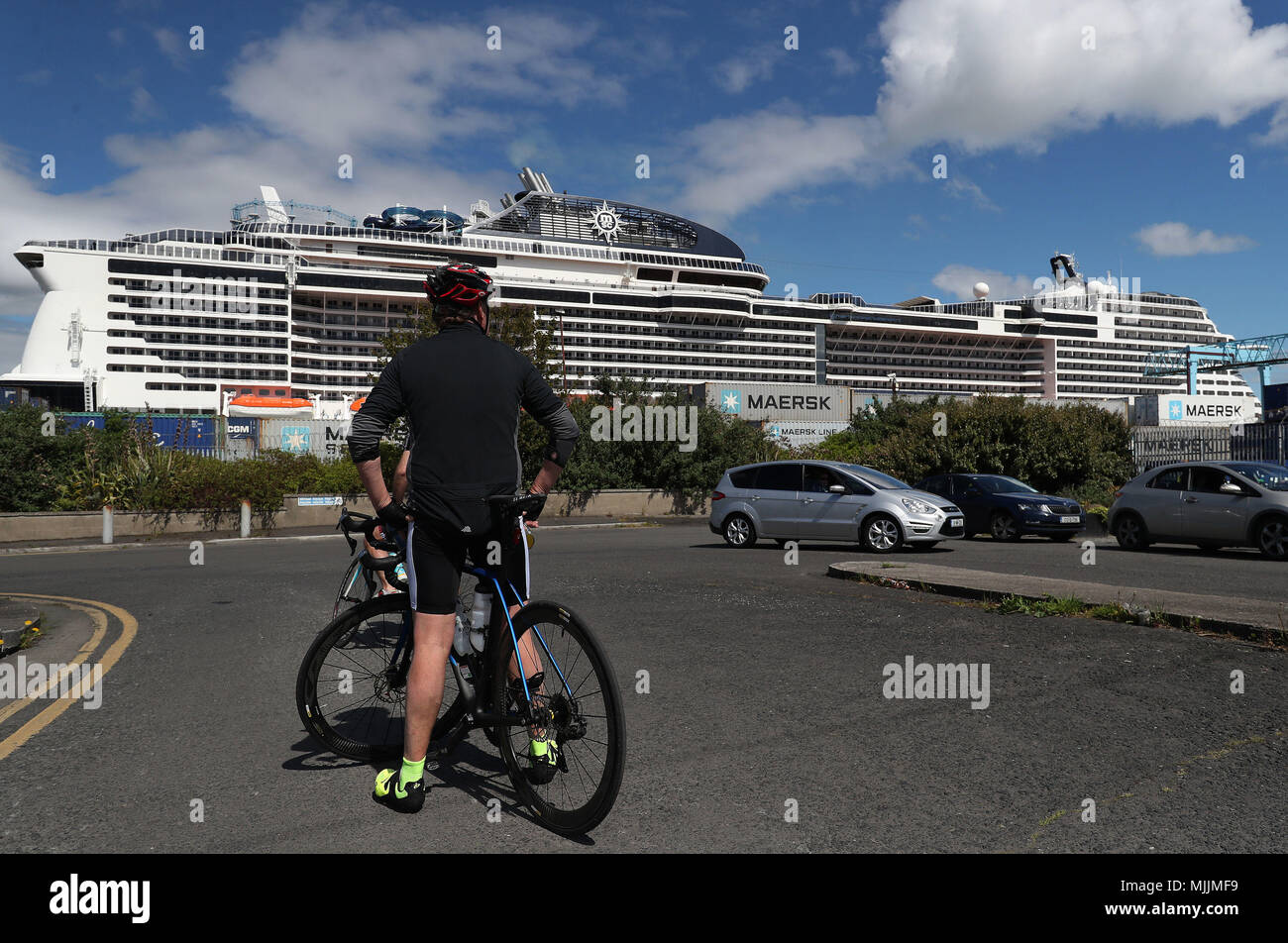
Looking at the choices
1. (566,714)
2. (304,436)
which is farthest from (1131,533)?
(304,436)

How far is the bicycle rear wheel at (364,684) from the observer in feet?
12.7

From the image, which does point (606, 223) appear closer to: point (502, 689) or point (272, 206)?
point (272, 206)

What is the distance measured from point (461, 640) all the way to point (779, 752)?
5.01 ft

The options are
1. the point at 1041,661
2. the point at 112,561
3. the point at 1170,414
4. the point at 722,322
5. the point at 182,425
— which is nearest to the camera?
the point at 1041,661

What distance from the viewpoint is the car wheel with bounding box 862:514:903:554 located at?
14570 mm

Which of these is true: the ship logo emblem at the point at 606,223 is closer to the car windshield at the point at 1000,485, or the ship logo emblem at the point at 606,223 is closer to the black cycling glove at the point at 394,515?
the car windshield at the point at 1000,485

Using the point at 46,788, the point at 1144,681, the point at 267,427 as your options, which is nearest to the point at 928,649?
the point at 1144,681

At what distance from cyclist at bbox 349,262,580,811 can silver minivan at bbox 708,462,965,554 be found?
39.2ft

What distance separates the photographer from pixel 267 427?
34.0 m

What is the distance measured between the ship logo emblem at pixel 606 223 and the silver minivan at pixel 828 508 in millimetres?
87611

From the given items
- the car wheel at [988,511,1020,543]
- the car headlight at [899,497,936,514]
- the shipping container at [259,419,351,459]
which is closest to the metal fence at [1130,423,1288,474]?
the car wheel at [988,511,1020,543]

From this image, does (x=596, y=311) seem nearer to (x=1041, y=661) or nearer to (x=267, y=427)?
(x=267, y=427)

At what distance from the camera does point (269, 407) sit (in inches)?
2489
